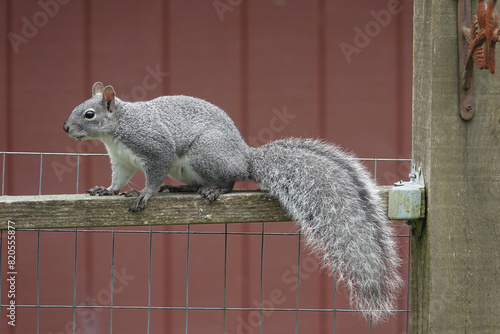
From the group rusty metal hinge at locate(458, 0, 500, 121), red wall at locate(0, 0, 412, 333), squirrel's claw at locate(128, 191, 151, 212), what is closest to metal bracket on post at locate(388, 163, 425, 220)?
rusty metal hinge at locate(458, 0, 500, 121)

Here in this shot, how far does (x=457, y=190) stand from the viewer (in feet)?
4.06

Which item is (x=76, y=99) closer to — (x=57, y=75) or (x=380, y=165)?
(x=57, y=75)

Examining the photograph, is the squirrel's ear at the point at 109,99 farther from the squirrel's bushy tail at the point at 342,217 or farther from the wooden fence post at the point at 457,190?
the wooden fence post at the point at 457,190

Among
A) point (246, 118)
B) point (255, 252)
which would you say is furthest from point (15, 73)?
point (255, 252)

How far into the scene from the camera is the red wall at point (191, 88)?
109 inches

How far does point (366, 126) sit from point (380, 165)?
196 millimetres

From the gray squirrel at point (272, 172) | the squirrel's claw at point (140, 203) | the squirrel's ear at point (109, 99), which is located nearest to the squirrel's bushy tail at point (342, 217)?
the gray squirrel at point (272, 172)

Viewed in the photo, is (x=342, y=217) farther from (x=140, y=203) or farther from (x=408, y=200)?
(x=140, y=203)

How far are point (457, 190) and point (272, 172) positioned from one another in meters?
0.44

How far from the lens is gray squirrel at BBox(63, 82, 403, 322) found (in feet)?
4.24

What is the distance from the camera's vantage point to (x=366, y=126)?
2.83m

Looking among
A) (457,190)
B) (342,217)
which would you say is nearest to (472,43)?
(457,190)

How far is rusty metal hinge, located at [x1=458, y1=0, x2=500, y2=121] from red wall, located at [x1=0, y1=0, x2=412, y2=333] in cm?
155

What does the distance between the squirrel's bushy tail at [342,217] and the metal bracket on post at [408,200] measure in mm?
70
